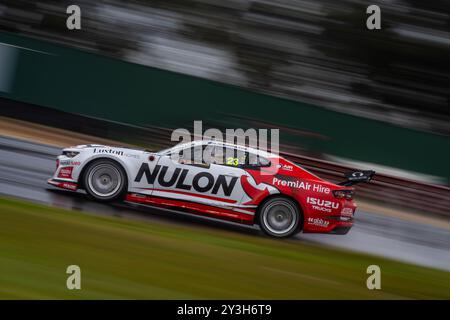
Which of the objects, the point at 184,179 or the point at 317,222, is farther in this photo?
the point at 317,222

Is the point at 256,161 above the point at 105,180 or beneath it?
above

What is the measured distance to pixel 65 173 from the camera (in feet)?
36.2

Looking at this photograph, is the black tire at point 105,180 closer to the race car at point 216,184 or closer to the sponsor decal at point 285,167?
the race car at point 216,184

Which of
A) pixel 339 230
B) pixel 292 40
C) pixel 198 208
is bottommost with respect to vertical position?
pixel 339 230

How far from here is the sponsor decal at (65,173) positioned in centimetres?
1100

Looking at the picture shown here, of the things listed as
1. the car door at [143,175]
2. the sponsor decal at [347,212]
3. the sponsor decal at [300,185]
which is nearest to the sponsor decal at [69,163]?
the car door at [143,175]

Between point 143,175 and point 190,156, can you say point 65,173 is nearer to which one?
point 143,175

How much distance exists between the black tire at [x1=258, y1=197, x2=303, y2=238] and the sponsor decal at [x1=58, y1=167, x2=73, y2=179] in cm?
301

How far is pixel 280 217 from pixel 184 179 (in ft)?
5.36

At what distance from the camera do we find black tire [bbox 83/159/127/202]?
10977mm

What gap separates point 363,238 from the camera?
12.4 m

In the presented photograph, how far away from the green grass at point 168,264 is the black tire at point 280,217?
365 millimetres

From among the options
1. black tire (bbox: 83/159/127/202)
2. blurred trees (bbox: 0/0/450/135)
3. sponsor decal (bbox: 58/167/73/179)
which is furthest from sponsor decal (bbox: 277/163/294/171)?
blurred trees (bbox: 0/0/450/135)

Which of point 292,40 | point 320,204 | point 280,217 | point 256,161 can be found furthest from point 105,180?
point 292,40
